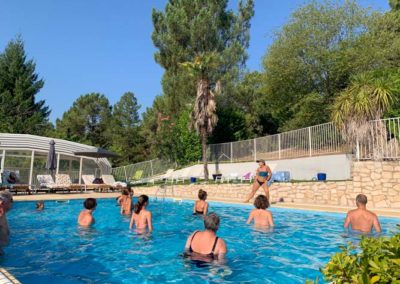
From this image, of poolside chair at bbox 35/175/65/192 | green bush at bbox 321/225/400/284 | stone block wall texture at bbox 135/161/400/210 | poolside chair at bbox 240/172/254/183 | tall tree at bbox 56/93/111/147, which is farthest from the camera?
tall tree at bbox 56/93/111/147

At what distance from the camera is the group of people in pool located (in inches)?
197

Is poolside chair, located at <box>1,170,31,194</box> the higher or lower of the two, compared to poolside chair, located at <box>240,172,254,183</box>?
lower

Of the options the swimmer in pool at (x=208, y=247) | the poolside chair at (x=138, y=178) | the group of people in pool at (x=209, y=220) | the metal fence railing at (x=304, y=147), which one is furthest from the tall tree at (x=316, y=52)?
the swimmer in pool at (x=208, y=247)

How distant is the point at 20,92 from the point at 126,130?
1335 cm

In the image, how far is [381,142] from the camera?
11.0m

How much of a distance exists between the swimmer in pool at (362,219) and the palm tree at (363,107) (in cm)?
520

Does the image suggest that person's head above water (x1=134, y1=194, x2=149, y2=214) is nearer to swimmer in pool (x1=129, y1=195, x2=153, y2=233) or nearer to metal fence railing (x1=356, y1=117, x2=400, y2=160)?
swimmer in pool (x1=129, y1=195, x2=153, y2=233)

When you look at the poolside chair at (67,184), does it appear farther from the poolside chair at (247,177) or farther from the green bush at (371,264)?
the green bush at (371,264)

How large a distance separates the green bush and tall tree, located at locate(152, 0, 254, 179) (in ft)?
81.4

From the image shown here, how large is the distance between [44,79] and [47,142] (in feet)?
83.6

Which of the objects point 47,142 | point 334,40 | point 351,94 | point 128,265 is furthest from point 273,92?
point 128,265

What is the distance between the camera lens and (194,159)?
2516 centimetres

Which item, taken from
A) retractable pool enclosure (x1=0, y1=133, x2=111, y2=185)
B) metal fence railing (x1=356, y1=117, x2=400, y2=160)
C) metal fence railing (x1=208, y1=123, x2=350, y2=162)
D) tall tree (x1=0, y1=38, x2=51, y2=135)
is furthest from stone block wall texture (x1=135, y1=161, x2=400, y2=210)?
tall tree (x1=0, y1=38, x2=51, y2=135)

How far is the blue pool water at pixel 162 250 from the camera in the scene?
16.1 ft
